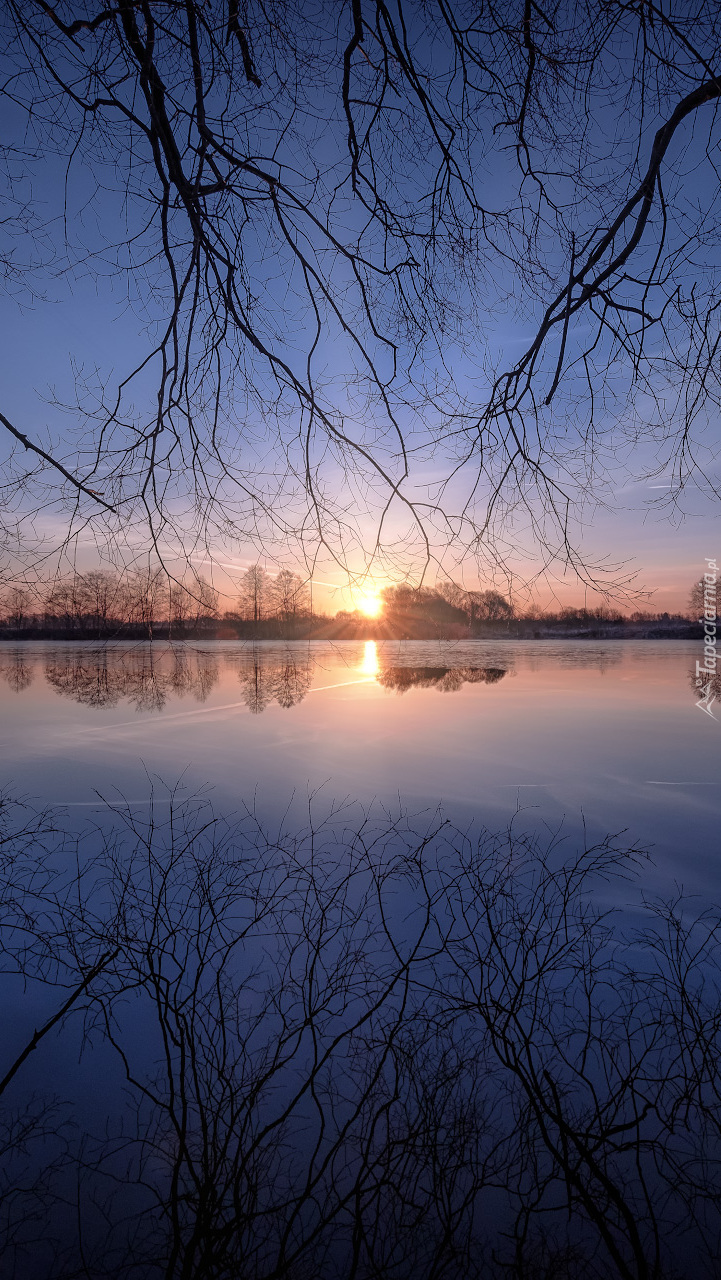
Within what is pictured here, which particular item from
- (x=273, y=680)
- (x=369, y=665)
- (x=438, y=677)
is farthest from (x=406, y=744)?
(x=369, y=665)

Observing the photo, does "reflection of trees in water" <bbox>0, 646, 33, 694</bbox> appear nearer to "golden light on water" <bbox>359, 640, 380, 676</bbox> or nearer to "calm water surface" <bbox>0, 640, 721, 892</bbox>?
"calm water surface" <bbox>0, 640, 721, 892</bbox>

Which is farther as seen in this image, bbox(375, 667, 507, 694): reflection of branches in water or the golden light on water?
the golden light on water

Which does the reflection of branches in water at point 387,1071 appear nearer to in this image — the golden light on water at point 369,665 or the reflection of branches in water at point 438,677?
the reflection of branches in water at point 438,677

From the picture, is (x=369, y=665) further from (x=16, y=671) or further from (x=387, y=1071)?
(x=387, y=1071)

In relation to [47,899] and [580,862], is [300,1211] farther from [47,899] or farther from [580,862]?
[580,862]

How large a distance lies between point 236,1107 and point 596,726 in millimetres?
8178

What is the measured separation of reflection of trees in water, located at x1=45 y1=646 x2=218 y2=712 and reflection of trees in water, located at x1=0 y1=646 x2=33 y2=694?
57cm

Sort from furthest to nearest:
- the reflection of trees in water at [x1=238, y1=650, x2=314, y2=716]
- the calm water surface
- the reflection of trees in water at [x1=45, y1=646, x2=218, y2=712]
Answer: the reflection of trees in water at [x1=45, y1=646, x2=218, y2=712] < the reflection of trees in water at [x1=238, y1=650, x2=314, y2=716] < the calm water surface

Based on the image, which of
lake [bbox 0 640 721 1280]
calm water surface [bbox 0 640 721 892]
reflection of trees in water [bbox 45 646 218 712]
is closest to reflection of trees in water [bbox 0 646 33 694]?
calm water surface [bbox 0 640 721 892]

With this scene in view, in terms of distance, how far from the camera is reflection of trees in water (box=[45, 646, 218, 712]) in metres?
13.7

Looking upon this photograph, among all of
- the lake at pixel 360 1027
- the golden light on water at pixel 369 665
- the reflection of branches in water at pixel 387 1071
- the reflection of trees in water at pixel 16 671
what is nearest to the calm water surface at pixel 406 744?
the lake at pixel 360 1027

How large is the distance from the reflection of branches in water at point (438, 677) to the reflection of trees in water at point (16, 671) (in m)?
8.36

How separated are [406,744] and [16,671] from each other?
14779mm

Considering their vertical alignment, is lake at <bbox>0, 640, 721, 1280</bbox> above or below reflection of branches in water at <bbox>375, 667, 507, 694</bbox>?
below
